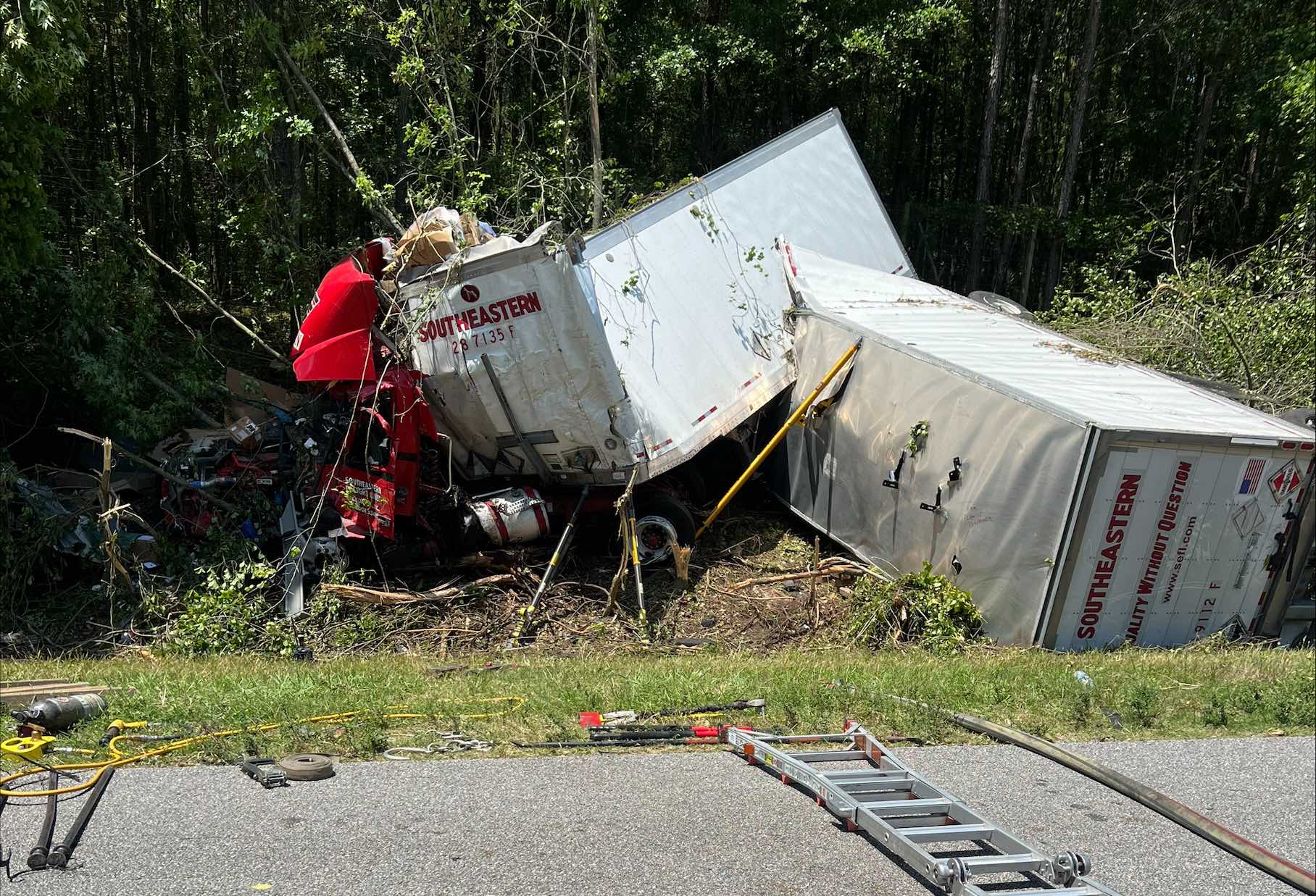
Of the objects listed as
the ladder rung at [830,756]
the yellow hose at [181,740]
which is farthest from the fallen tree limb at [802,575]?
the ladder rung at [830,756]

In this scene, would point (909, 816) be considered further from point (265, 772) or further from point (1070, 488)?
point (1070, 488)

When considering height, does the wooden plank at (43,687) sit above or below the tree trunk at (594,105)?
below

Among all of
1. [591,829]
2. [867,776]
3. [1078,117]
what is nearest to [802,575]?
[867,776]

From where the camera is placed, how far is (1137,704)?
242 inches

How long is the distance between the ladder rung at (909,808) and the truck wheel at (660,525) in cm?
520

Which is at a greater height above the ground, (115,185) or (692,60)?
(692,60)

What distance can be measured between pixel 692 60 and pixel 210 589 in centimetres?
1374

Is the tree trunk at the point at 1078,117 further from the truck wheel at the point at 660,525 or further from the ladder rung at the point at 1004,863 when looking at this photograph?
the ladder rung at the point at 1004,863

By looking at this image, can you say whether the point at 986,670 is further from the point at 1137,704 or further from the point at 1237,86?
the point at 1237,86

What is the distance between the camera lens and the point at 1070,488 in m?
7.43

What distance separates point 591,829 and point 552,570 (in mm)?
4741

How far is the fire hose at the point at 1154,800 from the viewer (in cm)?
396

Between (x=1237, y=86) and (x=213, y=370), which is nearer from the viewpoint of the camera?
(x=213, y=370)

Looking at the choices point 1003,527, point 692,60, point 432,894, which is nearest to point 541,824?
point 432,894
